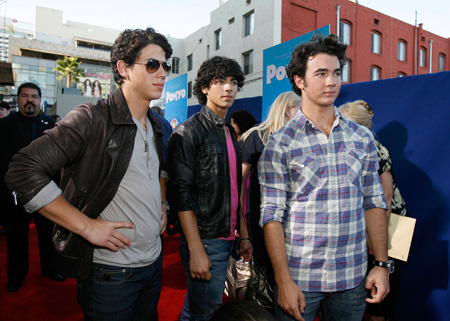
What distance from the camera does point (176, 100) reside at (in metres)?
8.34

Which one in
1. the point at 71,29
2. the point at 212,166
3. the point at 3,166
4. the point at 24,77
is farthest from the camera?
the point at 71,29

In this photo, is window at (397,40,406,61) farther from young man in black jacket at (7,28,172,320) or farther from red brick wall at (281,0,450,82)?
young man in black jacket at (7,28,172,320)

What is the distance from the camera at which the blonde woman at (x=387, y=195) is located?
2.55 meters

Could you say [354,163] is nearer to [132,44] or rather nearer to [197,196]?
[197,196]

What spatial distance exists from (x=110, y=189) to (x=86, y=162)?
170mm

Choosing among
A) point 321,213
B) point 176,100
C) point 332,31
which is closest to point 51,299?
point 321,213

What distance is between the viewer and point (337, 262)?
170cm

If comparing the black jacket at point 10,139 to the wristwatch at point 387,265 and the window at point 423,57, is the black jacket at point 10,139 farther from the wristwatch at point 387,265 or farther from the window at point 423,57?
the window at point 423,57

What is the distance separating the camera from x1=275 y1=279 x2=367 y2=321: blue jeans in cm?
171

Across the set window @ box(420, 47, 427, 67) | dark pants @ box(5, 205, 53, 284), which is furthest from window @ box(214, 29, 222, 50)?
dark pants @ box(5, 205, 53, 284)

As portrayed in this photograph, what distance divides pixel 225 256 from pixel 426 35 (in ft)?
102

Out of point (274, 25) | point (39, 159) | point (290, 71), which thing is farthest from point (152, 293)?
point (274, 25)

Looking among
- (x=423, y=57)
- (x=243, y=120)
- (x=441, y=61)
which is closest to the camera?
(x=243, y=120)

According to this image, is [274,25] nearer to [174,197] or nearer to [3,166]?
[3,166]
